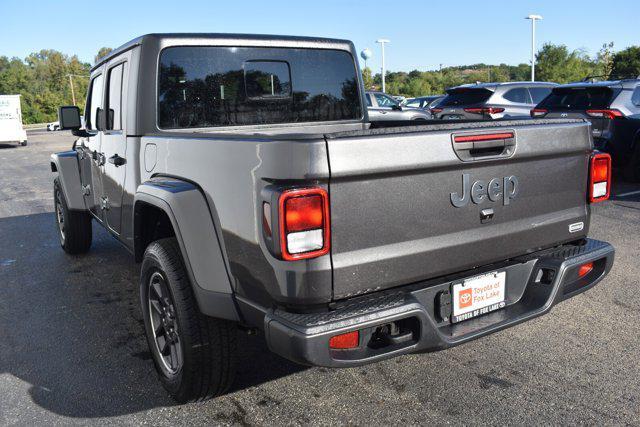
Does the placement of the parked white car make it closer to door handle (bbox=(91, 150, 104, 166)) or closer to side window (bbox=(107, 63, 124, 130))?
door handle (bbox=(91, 150, 104, 166))

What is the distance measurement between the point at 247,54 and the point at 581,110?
23.2 ft

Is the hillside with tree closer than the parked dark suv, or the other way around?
the parked dark suv

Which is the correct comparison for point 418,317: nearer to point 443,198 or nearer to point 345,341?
point 345,341

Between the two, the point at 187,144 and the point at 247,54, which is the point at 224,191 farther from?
the point at 247,54

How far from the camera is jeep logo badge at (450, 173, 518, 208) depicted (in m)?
2.57

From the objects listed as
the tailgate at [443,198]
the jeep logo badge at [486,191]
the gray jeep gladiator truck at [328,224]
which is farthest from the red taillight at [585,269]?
the jeep logo badge at [486,191]

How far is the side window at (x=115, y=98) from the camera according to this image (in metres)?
3.88

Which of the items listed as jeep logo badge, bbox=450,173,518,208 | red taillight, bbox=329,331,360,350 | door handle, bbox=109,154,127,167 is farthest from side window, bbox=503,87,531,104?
red taillight, bbox=329,331,360,350

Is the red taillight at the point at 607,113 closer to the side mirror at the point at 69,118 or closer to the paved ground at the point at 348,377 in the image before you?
the paved ground at the point at 348,377

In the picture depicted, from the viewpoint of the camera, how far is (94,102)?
5031mm

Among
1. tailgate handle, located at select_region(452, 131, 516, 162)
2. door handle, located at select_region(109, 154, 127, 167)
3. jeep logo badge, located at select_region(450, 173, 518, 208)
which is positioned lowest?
jeep logo badge, located at select_region(450, 173, 518, 208)

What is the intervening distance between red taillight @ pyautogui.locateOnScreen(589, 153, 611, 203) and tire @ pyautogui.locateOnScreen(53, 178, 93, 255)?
14.5 feet

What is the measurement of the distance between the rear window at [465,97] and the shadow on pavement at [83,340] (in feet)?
27.9

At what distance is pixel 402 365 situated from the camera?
3.34m
